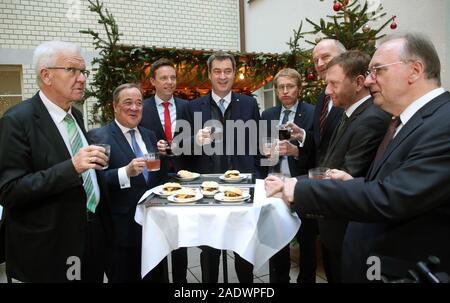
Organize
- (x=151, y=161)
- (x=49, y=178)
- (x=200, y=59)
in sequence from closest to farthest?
(x=49, y=178) → (x=151, y=161) → (x=200, y=59)

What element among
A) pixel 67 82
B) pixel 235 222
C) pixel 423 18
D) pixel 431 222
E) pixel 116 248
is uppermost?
pixel 423 18

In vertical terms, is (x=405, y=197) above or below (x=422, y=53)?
below

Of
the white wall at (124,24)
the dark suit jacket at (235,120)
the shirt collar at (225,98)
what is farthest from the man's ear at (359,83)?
the white wall at (124,24)

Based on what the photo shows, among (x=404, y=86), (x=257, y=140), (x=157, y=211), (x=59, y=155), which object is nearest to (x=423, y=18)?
(x=257, y=140)

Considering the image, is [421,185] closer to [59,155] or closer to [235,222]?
[235,222]

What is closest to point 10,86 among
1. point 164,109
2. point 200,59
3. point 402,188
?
point 200,59

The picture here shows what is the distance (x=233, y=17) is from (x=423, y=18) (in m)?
5.67

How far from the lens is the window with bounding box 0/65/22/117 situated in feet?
24.5

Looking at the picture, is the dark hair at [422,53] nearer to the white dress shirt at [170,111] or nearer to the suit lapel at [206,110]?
the suit lapel at [206,110]

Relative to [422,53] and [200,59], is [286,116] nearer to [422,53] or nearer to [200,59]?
[422,53]

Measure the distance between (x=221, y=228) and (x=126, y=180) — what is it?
2.82ft

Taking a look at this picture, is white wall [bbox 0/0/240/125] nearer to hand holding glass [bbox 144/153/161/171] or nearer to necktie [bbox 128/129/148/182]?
necktie [bbox 128/129/148/182]

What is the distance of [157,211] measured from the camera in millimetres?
2145

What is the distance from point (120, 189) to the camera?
8.32 ft
